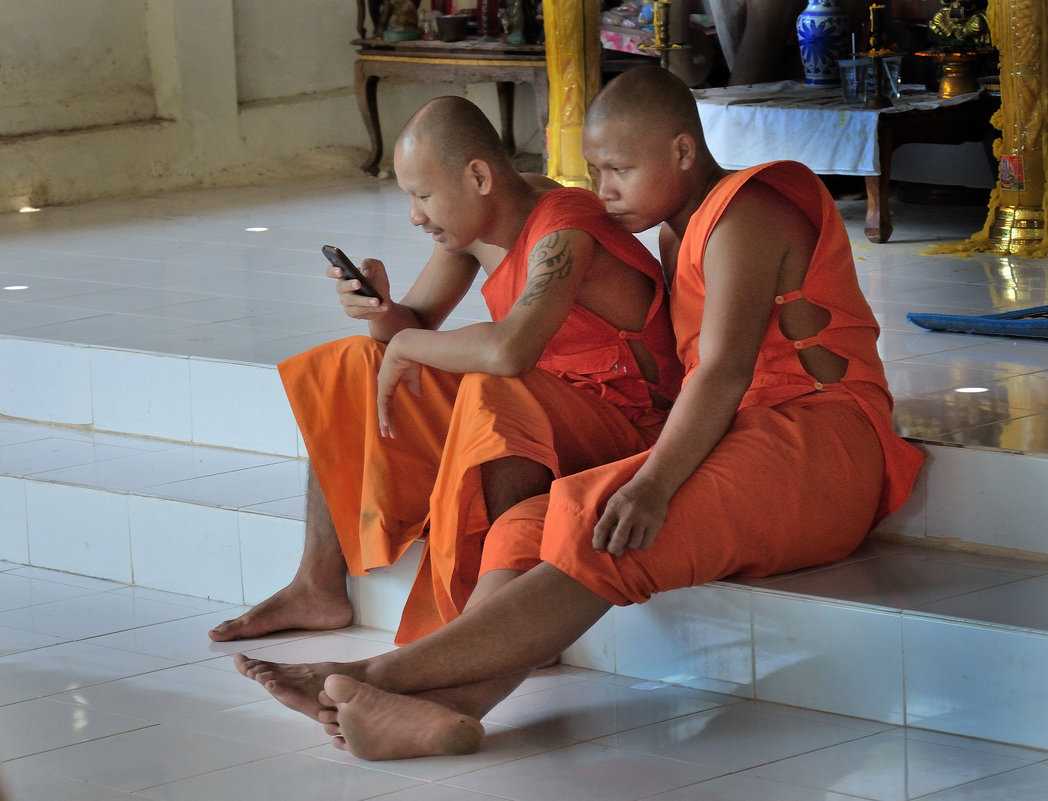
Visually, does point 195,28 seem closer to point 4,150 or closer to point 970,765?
point 4,150

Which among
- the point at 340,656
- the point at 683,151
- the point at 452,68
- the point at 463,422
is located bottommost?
the point at 340,656

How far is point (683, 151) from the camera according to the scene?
104 inches

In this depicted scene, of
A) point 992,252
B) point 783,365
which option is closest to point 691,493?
point 783,365

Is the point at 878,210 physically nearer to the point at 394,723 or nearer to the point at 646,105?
the point at 646,105

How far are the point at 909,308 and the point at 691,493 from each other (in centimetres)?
225

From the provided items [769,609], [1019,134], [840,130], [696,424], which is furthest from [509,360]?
[840,130]

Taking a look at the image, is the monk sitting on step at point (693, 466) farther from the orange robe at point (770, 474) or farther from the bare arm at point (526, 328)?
the bare arm at point (526, 328)

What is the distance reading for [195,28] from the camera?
798 centimetres

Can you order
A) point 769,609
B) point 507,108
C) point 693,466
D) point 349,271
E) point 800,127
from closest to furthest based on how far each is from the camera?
point 693,466
point 769,609
point 349,271
point 800,127
point 507,108

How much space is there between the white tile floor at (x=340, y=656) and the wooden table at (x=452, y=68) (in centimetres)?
297

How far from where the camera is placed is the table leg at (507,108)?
8.45 m

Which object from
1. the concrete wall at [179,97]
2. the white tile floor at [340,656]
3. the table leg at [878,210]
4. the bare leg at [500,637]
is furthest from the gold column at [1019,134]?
the concrete wall at [179,97]

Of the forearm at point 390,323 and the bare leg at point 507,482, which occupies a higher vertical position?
the forearm at point 390,323

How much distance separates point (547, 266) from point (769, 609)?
2.21ft
